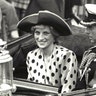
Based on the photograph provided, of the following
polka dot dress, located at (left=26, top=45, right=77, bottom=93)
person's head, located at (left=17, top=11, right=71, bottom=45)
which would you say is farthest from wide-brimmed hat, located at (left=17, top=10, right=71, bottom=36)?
polka dot dress, located at (left=26, top=45, right=77, bottom=93)

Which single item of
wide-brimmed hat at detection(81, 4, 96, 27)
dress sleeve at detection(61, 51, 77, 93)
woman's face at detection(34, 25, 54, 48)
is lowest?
dress sleeve at detection(61, 51, 77, 93)

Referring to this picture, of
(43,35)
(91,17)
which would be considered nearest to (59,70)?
(43,35)

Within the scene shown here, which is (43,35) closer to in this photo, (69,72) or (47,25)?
(47,25)

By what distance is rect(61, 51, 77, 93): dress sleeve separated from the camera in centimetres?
373

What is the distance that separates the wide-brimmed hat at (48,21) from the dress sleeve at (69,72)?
23cm

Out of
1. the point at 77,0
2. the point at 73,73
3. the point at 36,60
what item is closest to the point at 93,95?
the point at 73,73

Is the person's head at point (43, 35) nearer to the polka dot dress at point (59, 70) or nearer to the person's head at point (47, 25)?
the person's head at point (47, 25)

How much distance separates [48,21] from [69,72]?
488 mm

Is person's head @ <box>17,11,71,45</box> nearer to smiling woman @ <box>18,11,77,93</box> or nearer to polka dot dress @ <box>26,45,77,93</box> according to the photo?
smiling woman @ <box>18,11,77,93</box>

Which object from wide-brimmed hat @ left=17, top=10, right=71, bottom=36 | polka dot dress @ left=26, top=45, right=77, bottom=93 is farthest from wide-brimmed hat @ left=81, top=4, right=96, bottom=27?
polka dot dress @ left=26, top=45, right=77, bottom=93

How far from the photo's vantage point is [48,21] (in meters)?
3.74

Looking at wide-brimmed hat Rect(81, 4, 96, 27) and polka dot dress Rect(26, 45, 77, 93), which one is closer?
polka dot dress Rect(26, 45, 77, 93)

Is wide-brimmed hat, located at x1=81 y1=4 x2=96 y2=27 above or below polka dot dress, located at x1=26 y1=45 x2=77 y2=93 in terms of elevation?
above

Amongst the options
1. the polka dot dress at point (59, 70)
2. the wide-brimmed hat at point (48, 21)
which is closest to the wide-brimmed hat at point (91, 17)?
the wide-brimmed hat at point (48, 21)
